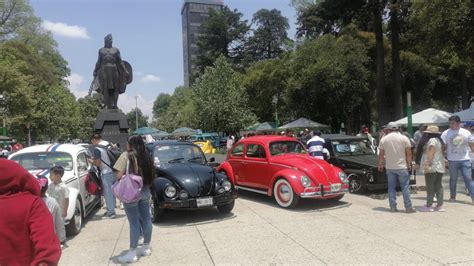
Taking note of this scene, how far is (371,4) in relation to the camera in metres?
23.4

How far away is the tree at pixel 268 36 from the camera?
6656cm

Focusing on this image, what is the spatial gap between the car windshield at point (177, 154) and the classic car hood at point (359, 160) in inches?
162

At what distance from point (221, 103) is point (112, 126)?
2049cm

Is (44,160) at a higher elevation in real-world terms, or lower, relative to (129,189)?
higher

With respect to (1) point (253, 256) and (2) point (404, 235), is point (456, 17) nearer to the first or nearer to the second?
(2) point (404, 235)

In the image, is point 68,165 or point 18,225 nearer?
point 18,225

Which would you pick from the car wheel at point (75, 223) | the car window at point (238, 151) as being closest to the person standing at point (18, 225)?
the car wheel at point (75, 223)

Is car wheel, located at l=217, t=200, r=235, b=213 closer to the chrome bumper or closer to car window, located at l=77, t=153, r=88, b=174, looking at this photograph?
the chrome bumper

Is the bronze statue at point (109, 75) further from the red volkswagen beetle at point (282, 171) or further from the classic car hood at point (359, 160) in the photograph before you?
the classic car hood at point (359, 160)

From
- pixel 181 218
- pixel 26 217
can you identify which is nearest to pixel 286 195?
pixel 181 218

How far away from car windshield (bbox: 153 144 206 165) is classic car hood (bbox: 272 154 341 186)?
1764 mm

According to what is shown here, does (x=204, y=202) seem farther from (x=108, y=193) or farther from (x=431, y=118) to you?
(x=431, y=118)

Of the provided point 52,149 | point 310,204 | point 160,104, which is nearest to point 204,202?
point 310,204

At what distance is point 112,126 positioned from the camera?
60.1 ft
